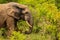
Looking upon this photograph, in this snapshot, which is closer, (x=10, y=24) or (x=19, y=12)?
(x=10, y=24)

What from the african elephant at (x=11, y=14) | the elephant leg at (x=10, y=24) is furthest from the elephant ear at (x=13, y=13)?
the elephant leg at (x=10, y=24)

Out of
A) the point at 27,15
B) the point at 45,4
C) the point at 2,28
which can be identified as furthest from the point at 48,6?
the point at 2,28

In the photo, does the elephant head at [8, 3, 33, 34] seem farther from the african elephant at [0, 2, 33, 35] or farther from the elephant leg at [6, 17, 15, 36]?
the elephant leg at [6, 17, 15, 36]

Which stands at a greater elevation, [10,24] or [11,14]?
[11,14]

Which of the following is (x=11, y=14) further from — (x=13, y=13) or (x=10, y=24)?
(x=10, y=24)

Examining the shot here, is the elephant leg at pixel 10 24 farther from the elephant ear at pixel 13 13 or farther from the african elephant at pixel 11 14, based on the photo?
the elephant ear at pixel 13 13

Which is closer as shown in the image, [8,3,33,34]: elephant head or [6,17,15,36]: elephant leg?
[8,3,33,34]: elephant head

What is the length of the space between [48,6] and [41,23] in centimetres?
289

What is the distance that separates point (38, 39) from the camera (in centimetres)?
1263

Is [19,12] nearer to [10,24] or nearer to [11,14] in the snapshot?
[11,14]

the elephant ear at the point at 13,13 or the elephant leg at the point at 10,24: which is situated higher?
the elephant ear at the point at 13,13

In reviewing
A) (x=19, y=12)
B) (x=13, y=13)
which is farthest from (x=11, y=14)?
(x=19, y=12)

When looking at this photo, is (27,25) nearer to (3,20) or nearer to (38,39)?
(3,20)

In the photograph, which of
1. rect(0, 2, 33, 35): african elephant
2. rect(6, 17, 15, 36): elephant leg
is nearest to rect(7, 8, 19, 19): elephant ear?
rect(0, 2, 33, 35): african elephant
